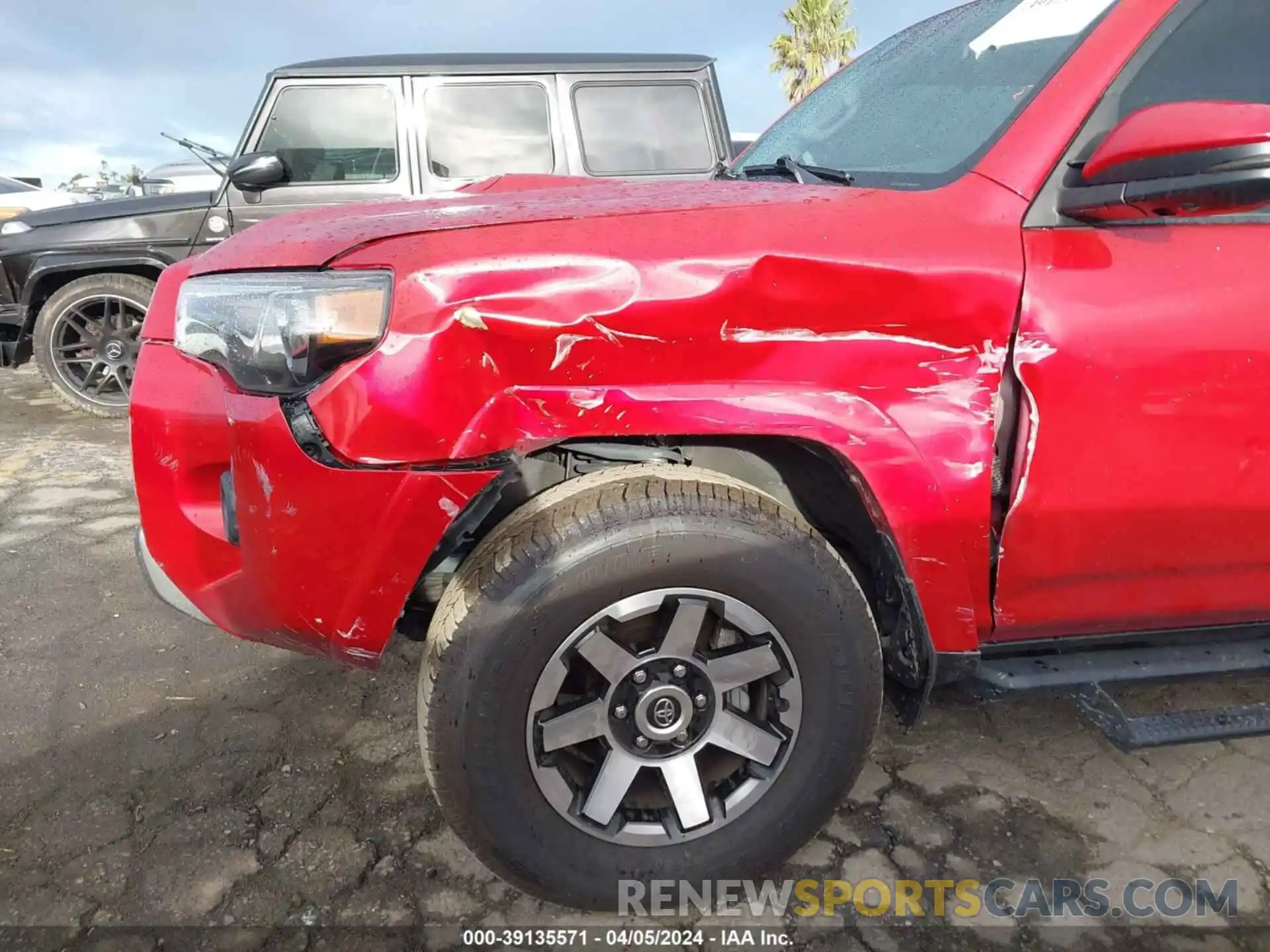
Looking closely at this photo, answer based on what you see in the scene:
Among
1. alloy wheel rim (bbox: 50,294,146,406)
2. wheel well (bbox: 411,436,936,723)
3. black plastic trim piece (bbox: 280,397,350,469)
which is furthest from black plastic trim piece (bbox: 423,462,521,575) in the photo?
alloy wheel rim (bbox: 50,294,146,406)

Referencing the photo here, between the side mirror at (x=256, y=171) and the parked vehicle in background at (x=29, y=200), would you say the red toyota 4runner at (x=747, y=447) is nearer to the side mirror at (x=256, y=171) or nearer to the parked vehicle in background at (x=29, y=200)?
the side mirror at (x=256, y=171)

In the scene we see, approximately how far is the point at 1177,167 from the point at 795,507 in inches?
35.6

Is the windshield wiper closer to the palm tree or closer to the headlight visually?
the headlight

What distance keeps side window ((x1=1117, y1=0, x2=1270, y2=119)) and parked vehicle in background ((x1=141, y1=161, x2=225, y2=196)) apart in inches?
458

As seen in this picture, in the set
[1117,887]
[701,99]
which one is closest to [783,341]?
[1117,887]

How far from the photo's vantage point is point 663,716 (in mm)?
1581

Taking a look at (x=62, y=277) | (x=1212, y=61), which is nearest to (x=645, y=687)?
(x=1212, y=61)

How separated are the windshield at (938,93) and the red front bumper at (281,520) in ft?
3.81

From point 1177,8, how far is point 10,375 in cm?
848

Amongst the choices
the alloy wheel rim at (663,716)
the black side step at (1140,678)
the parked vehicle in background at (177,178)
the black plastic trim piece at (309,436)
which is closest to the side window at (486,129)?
the black plastic trim piece at (309,436)

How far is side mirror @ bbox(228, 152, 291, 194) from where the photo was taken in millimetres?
4398

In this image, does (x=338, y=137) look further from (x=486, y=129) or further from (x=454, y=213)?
(x=454, y=213)

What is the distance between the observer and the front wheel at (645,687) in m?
1.43

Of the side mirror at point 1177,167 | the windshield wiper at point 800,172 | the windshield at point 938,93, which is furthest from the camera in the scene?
the windshield wiper at point 800,172
